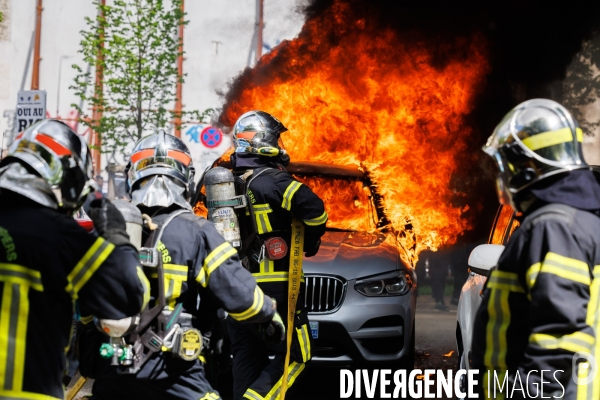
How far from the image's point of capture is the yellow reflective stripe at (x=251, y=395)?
4.97m

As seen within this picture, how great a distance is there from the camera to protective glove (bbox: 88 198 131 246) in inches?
119

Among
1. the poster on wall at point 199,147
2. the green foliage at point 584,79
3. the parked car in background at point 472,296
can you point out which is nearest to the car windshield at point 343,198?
the parked car in background at point 472,296

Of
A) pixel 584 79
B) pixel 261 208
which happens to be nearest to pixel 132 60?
pixel 584 79

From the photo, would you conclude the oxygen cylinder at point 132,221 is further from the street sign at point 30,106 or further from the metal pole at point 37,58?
the metal pole at point 37,58

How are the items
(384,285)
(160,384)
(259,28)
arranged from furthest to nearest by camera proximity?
(259,28) → (384,285) → (160,384)

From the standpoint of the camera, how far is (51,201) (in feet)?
9.50

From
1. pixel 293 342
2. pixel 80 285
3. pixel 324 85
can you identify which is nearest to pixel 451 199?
pixel 324 85

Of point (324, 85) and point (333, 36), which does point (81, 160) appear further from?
point (333, 36)

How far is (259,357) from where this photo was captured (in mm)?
5223

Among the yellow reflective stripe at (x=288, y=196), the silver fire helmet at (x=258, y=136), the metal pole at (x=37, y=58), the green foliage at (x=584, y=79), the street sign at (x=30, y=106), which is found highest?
the metal pole at (x=37, y=58)

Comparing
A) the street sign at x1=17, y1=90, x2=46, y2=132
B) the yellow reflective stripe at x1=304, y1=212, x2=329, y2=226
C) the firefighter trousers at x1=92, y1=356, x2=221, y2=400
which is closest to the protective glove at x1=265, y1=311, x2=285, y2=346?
the firefighter trousers at x1=92, y1=356, x2=221, y2=400

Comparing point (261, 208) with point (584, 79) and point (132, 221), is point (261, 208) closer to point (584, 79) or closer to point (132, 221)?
point (132, 221)

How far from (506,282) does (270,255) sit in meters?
2.65

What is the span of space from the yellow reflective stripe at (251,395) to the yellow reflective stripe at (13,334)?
2415mm
